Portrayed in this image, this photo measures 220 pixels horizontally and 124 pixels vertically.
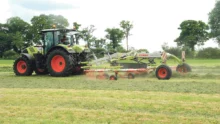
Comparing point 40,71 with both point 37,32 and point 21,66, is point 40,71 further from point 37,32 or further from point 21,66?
point 37,32

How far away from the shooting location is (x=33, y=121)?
231 inches

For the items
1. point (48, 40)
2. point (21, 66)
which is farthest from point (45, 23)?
point (48, 40)

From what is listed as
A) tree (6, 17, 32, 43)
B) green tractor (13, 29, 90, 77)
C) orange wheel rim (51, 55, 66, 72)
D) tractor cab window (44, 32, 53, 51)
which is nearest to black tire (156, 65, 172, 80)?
green tractor (13, 29, 90, 77)

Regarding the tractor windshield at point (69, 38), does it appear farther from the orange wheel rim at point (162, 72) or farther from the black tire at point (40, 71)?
the orange wheel rim at point (162, 72)

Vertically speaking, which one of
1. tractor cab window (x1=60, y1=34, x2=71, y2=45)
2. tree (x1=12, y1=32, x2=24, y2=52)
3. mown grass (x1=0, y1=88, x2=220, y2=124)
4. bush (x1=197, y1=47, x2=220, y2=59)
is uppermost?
tree (x1=12, y1=32, x2=24, y2=52)

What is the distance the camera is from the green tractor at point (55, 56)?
50.8 feet

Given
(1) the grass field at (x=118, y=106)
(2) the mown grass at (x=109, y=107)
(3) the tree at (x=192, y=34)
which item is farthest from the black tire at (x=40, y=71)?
(3) the tree at (x=192, y=34)

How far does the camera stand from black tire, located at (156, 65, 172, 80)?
42.4ft

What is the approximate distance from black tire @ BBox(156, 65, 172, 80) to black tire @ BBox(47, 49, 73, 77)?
4446mm

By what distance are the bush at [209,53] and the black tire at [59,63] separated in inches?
847

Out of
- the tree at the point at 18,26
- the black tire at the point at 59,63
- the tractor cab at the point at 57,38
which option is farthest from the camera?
the tree at the point at 18,26

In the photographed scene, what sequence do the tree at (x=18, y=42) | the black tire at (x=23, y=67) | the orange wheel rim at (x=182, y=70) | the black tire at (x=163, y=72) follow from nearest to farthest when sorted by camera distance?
the black tire at (x=163, y=72) < the orange wheel rim at (x=182, y=70) < the black tire at (x=23, y=67) < the tree at (x=18, y=42)

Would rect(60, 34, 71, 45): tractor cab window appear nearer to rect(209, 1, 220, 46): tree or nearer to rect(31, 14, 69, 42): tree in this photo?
rect(209, 1, 220, 46): tree

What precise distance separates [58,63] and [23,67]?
225 cm
